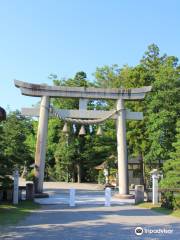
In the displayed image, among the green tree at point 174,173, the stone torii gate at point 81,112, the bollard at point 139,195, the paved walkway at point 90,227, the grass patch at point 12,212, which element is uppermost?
the stone torii gate at point 81,112

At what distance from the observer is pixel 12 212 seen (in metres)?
16.6

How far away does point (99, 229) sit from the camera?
12.1 m

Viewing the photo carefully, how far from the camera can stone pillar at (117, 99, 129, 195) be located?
83.8 ft

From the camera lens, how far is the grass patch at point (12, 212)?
1393 centimetres

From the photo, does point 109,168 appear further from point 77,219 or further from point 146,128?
point 77,219

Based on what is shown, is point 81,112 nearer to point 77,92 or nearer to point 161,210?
point 77,92

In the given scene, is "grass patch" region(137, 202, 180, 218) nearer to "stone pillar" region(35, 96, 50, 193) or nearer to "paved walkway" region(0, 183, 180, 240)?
"paved walkway" region(0, 183, 180, 240)

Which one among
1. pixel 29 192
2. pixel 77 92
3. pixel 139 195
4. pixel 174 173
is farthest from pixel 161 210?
pixel 77 92

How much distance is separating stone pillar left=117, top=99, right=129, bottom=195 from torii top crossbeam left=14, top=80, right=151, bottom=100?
605 millimetres

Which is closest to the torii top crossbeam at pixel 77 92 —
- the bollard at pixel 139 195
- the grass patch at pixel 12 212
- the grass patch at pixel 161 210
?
the bollard at pixel 139 195

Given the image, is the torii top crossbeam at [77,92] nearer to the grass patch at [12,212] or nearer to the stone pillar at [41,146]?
the stone pillar at [41,146]

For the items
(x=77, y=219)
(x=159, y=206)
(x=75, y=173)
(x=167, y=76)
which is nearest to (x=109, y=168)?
(x=75, y=173)

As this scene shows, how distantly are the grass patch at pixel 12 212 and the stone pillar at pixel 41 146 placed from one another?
2937 millimetres

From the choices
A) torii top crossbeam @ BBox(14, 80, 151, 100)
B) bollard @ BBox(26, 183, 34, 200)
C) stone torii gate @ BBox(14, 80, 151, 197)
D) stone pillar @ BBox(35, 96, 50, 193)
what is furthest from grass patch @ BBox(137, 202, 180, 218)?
torii top crossbeam @ BBox(14, 80, 151, 100)
